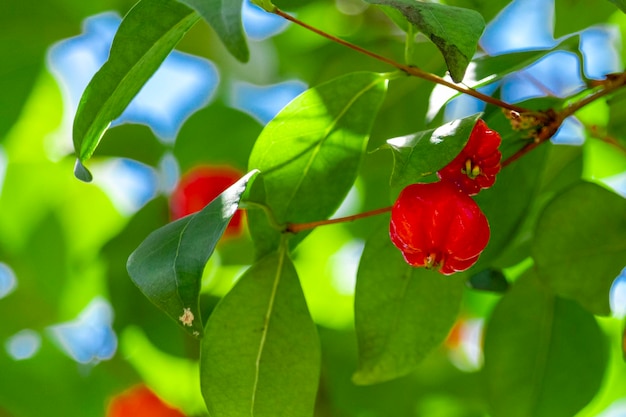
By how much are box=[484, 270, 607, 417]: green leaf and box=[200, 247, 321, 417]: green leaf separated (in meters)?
0.45

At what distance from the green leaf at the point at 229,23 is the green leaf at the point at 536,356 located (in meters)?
0.85

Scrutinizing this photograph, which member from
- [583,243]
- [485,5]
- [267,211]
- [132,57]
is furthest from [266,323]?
[485,5]

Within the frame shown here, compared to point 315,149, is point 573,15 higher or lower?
lower

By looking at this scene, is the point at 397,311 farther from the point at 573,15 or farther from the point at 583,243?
the point at 573,15

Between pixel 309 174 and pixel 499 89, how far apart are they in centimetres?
41

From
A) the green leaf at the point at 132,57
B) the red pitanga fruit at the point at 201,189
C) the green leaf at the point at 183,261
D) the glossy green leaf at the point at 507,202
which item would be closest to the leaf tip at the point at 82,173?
the green leaf at the point at 132,57

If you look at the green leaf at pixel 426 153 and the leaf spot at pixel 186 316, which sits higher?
the green leaf at pixel 426 153

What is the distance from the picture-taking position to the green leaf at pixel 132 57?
3.60ft

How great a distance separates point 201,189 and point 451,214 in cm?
95

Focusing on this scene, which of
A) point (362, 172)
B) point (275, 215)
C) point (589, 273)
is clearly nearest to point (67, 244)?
point (362, 172)

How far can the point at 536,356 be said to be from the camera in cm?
155

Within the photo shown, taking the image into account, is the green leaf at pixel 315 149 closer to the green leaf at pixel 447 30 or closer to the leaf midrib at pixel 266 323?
the leaf midrib at pixel 266 323

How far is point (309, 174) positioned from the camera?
4.29ft

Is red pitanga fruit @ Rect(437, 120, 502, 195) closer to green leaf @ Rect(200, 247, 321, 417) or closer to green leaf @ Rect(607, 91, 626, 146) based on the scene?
green leaf @ Rect(200, 247, 321, 417)
